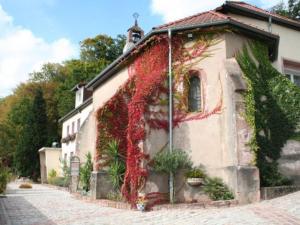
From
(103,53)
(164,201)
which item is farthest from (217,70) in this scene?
(103,53)

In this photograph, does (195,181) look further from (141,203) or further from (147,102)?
(147,102)

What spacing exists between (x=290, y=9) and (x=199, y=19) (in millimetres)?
16752

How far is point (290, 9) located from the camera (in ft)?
94.4

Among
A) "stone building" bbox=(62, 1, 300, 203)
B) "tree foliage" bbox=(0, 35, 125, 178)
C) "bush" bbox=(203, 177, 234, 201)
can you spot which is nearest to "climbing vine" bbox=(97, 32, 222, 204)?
"stone building" bbox=(62, 1, 300, 203)

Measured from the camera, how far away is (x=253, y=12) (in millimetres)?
17703

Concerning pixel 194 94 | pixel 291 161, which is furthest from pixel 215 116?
pixel 291 161

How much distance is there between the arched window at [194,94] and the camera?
14.6m

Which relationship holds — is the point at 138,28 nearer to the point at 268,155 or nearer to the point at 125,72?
the point at 125,72

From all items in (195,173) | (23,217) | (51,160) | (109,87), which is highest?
(109,87)

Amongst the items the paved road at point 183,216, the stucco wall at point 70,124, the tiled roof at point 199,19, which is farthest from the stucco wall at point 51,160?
the tiled roof at point 199,19

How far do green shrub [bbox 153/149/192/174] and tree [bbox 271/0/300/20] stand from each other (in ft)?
61.8

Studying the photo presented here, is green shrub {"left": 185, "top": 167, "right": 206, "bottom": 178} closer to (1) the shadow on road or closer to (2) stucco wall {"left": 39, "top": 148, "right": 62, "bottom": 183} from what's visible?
(1) the shadow on road

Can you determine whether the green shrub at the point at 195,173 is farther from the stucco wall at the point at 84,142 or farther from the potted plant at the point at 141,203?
the stucco wall at the point at 84,142

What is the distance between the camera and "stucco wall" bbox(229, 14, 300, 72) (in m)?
18.0
